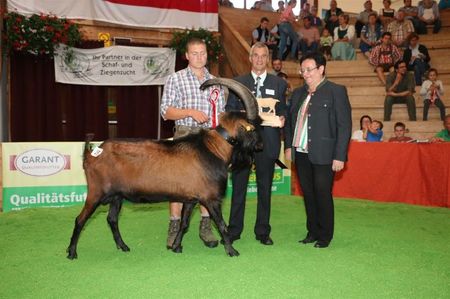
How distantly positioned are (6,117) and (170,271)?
26.7 ft

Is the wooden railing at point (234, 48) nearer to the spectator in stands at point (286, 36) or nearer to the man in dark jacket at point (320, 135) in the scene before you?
the spectator in stands at point (286, 36)

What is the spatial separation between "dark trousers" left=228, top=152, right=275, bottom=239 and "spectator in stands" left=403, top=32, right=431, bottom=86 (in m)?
8.81

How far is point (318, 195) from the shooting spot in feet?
16.2

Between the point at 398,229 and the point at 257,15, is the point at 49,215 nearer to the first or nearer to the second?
the point at 398,229

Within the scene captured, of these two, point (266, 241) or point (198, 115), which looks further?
point (266, 241)

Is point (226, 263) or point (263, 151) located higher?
point (263, 151)

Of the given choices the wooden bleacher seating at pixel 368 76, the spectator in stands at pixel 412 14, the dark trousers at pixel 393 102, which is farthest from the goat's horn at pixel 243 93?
the spectator in stands at pixel 412 14

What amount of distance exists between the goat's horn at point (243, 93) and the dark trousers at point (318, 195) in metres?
0.95

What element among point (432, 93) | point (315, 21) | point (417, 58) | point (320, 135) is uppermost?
point (315, 21)

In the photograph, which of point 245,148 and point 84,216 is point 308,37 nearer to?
point 245,148

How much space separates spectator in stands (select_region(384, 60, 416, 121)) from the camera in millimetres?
11375

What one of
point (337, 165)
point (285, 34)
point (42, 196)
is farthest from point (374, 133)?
point (42, 196)

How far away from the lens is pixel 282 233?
5777mm

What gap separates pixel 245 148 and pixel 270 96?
862mm
